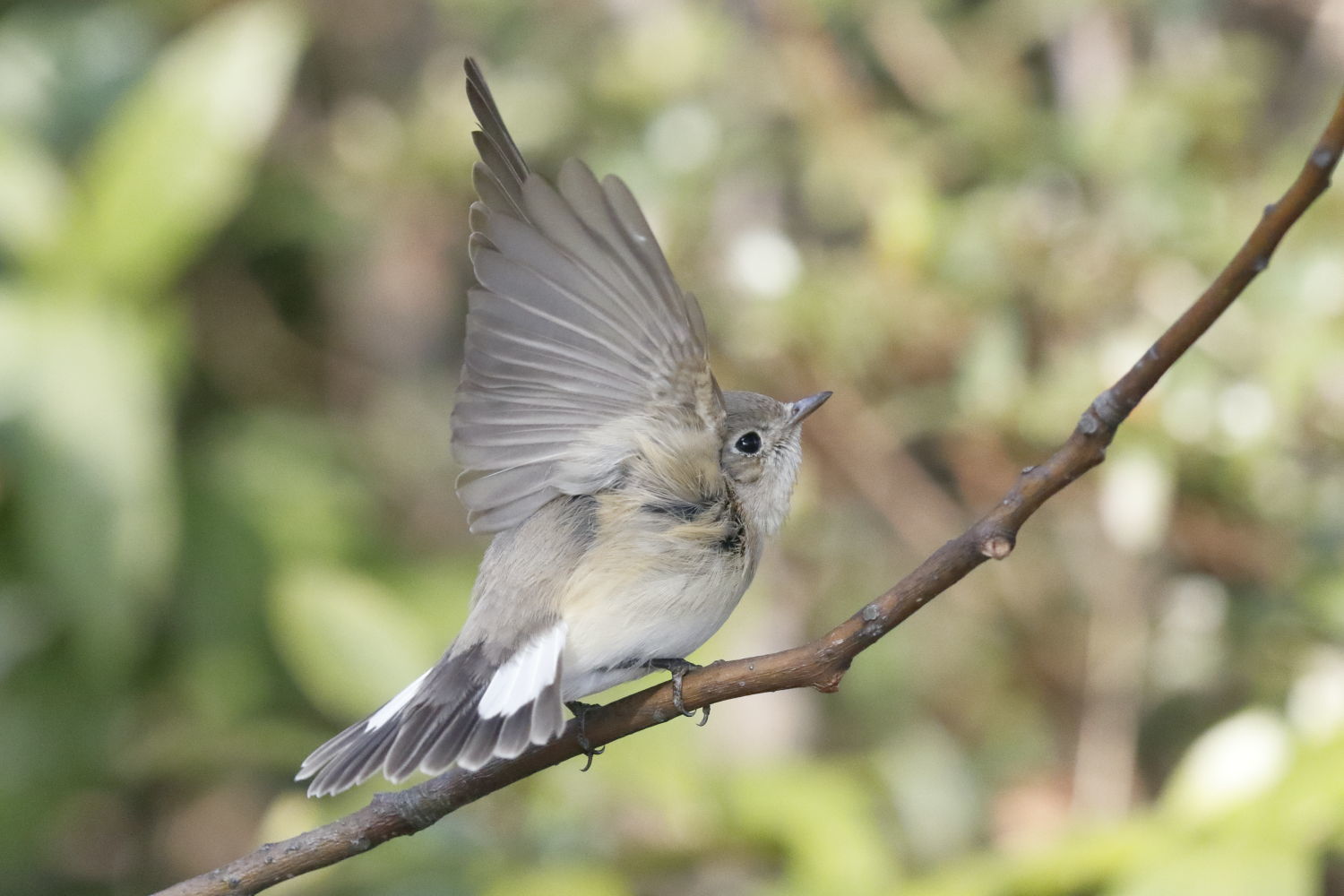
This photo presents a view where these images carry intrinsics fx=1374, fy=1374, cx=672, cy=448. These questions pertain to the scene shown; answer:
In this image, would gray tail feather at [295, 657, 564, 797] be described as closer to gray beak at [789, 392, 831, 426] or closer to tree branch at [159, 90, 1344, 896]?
tree branch at [159, 90, 1344, 896]

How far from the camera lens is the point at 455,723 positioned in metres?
2.17

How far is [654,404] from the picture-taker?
238 cm

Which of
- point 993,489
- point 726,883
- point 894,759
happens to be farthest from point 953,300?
point 726,883

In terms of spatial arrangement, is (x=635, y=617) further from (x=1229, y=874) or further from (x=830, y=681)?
(x=1229, y=874)

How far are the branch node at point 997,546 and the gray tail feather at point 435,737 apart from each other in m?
0.72

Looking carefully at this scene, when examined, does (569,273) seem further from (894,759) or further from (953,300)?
(894,759)

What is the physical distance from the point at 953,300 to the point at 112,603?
2707mm

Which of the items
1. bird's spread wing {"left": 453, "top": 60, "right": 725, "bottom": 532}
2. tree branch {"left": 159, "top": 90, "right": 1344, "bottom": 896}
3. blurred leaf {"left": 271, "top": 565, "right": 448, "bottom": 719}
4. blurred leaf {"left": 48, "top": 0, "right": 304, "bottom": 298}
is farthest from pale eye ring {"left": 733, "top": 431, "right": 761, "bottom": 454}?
blurred leaf {"left": 48, "top": 0, "right": 304, "bottom": 298}

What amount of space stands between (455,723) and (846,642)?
2.68ft

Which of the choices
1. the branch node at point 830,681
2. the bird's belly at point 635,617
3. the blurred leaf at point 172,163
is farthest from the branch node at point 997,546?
the blurred leaf at point 172,163

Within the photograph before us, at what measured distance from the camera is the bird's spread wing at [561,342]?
78.9 inches

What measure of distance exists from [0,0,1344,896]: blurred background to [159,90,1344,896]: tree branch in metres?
0.95

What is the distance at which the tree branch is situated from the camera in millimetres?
1279

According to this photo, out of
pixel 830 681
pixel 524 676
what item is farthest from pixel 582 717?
pixel 830 681
